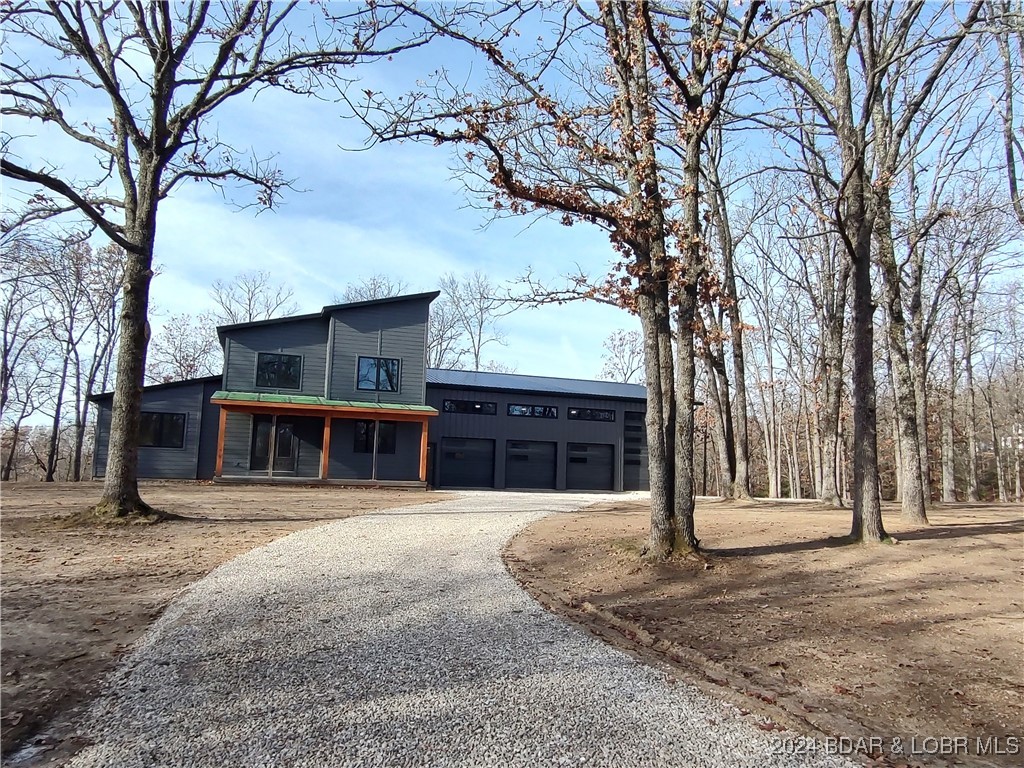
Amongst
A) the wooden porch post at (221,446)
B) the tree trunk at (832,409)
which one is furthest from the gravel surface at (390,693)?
the wooden porch post at (221,446)

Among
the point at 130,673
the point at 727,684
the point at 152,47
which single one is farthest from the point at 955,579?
the point at 152,47

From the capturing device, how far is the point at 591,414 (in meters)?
27.0

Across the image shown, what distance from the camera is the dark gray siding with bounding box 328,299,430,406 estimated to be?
73.4 feet

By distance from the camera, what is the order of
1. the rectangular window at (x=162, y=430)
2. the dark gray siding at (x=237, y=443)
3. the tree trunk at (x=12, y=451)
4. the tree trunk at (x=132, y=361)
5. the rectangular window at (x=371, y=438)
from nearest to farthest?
the tree trunk at (x=132, y=361)
the dark gray siding at (x=237, y=443)
the rectangular window at (x=162, y=430)
the rectangular window at (x=371, y=438)
the tree trunk at (x=12, y=451)

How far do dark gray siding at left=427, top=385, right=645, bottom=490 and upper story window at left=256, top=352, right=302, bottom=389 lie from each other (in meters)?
5.07

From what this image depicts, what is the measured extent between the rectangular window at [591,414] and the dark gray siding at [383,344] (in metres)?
6.98

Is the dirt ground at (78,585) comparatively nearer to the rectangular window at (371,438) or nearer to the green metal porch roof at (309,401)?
the green metal porch roof at (309,401)

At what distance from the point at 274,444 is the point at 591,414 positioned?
1294cm

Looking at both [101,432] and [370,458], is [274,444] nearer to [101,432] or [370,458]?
[370,458]

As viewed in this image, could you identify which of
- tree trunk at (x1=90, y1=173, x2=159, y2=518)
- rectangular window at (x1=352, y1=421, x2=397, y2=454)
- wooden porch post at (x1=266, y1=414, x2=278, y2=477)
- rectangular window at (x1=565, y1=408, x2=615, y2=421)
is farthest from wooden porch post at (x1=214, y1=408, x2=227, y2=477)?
rectangular window at (x1=565, y1=408, x2=615, y2=421)

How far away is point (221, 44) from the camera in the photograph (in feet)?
33.8

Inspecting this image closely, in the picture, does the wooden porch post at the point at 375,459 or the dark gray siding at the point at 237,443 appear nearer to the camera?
the dark gray siding at the point at 237,443

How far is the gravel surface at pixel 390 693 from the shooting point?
2.95 metres

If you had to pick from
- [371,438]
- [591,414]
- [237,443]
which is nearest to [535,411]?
[591,414]
